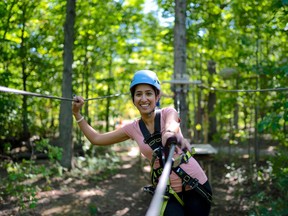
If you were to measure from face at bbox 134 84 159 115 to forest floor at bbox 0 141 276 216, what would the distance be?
11.2ft

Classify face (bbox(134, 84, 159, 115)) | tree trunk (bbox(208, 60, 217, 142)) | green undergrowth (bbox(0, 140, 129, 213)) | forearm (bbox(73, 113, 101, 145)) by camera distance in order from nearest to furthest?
face (bbox(134, 84, 159, 115)) → forearm (bbox(73, 113, 101, 145)) → green undergrowth (bbox(0, 140, 129, 213)) → tree trunk (bbox(208, 60, 217, 142))

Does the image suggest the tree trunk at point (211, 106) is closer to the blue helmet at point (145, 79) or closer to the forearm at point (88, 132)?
the forearm at point (88, 132)

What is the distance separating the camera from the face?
2.41m

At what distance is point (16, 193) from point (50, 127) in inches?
204

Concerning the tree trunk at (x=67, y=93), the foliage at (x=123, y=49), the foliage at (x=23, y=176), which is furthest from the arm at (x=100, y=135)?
the tree trunk at (x=67, y=93)

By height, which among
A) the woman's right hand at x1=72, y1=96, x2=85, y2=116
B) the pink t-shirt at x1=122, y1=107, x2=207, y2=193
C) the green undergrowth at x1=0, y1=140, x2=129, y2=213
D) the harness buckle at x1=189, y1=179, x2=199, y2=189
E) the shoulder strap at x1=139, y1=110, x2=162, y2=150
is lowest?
the green undergrowth at x1=0, y1=140, x2=129, y2=213

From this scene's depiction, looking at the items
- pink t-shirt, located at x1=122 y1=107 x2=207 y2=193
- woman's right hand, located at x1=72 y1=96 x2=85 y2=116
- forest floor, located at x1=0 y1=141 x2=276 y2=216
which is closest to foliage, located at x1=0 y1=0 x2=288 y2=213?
forest floor, located at x1=0 y1=141 x2=276 y2=216

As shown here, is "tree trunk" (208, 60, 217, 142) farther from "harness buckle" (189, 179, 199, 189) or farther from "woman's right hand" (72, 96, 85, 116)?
"harness buckle" (189, 179, 199, 189)

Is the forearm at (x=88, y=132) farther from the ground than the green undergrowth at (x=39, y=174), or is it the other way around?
the forearm at (x=88, y=132)

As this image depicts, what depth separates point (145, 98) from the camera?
2.41m

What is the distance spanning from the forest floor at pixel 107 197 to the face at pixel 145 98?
3.43m

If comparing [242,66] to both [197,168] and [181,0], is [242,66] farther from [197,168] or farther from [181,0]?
[197,168]

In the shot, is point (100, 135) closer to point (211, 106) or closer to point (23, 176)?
point (23, 176)

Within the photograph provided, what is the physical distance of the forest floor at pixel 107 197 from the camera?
560 centimetres
